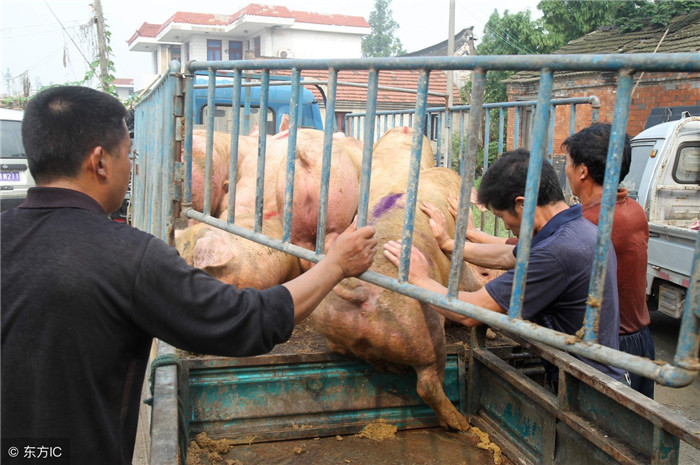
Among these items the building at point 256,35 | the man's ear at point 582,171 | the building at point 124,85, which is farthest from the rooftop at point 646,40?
the building at point 124,85

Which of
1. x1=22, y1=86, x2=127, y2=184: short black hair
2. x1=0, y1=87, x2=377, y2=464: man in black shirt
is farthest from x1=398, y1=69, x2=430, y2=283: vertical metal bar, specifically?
x1=22, y1=86, x2=127, y2=184: short black hair

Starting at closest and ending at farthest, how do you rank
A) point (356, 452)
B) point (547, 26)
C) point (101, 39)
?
point (356, 452), point (101, 39), point (547, 26)

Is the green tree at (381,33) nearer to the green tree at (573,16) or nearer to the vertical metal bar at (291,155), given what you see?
the green tree at (573,16)

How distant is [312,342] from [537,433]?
1.19m

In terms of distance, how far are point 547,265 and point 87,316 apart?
5.78ft

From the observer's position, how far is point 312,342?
10.7ft

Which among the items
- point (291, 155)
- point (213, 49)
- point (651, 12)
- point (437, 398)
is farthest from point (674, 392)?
point (213, 49)

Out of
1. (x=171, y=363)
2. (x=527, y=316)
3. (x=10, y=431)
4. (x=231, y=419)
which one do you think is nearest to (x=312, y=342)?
(x=231, y=419)

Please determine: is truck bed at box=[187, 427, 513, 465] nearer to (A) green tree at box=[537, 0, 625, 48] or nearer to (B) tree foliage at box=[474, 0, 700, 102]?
(B) tree foliage at box=[474, 0, 700, 102]

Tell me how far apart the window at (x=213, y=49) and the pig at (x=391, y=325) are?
1389 inches

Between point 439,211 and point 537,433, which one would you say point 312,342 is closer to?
point 439,211

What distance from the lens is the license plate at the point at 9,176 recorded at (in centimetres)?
1194

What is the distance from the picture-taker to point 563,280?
2594 mm

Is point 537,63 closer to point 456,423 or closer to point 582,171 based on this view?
point 582,171
